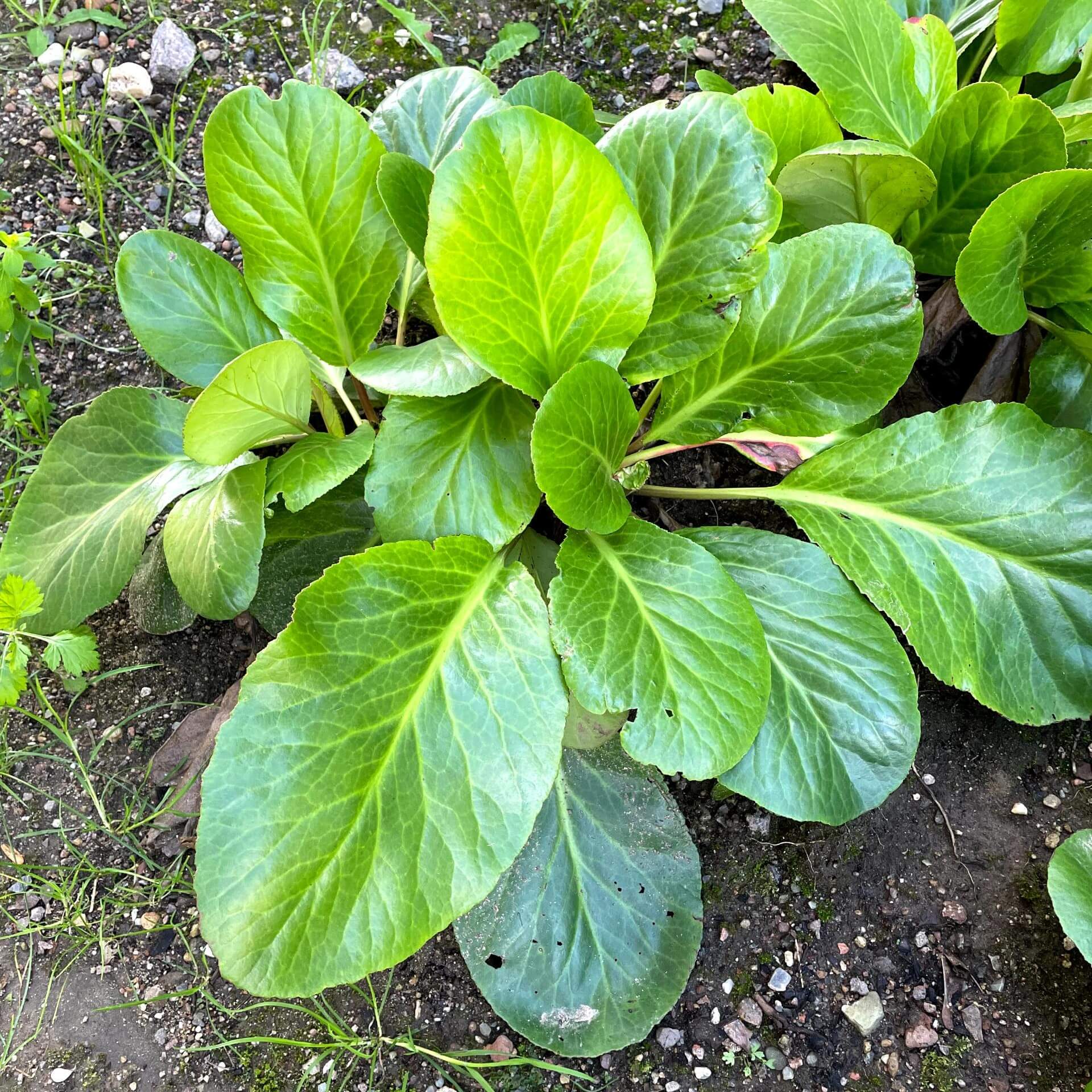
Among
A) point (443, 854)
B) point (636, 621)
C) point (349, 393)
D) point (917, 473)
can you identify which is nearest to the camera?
point (443, 854)

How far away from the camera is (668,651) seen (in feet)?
3.78

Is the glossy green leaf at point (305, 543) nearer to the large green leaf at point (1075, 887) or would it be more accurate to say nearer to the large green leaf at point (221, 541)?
the large green leaf at point (221, 541)

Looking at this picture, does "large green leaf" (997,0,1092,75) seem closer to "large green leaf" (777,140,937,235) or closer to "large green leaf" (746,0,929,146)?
"large green leaf" (746,0,929,146)

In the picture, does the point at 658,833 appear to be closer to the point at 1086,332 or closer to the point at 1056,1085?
the point at 1056,1085

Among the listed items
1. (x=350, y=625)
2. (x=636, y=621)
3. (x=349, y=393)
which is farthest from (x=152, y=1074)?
(x=349, y=393)

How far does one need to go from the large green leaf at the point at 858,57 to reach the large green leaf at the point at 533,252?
1.64 ft

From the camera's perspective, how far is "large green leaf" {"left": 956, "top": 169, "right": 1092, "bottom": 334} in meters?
1.21

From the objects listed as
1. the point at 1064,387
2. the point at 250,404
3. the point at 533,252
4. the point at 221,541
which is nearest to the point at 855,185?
the point at 1064,387

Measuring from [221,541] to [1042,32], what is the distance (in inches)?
60.7

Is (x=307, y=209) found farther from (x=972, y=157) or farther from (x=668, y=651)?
(x=972, y=157)

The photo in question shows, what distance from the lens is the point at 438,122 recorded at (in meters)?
1.33

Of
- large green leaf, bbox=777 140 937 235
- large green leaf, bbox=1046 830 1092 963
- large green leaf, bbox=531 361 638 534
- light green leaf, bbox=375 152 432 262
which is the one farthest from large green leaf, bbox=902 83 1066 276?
large green leaf, bbox=1046 830 1092 963

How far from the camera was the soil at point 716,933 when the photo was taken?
127cm

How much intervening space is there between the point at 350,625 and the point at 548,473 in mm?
301
